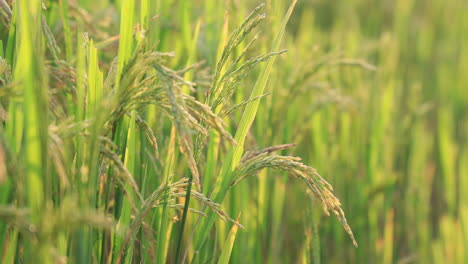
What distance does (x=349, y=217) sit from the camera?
2.06 m

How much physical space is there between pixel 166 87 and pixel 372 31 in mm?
3281

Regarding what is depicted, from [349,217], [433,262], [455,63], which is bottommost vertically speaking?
[433,262]

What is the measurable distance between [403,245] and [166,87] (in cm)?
187

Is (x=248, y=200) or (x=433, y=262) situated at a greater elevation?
(x=248, y=200)

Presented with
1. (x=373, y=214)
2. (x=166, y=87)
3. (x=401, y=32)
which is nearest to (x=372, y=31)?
(x=401, y=32)

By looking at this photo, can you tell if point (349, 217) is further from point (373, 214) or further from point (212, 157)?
point (212, 157)

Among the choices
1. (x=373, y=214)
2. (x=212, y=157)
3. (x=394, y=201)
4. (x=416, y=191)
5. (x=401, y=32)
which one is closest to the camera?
(x=212, y=157)

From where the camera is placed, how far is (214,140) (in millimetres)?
1271

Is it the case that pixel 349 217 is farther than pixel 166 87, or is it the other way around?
pixel 349 217

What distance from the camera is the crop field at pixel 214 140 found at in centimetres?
75

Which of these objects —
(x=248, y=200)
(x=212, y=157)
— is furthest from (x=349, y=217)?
(x=212, y=157)

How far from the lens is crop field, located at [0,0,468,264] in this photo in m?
0.75

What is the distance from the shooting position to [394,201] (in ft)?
7.83

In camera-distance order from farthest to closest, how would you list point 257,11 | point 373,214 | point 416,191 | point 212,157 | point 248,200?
1. point 416,191
2. point 373,214
3. point 248,200
4. point 212,157
5. point 257,11
